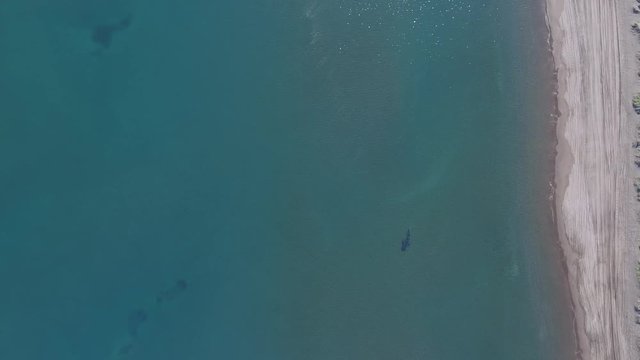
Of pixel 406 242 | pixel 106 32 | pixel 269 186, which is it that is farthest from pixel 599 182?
pixel 106 32

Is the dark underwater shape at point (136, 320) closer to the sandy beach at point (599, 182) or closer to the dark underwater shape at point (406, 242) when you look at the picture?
the dark underwater shape at point (406, 242)

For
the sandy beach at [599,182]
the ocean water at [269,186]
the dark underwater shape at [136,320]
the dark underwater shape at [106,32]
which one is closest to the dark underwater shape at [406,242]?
the ocean water at [269,186]

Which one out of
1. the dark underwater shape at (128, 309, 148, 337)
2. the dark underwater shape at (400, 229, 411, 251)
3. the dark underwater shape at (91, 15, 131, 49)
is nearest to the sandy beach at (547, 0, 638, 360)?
the dark underwater shape at (400, 229, 411, 251)

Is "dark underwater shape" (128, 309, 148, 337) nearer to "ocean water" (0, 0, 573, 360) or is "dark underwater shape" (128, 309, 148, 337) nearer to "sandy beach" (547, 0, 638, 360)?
"ocean water" (0, 0, 573, 360)

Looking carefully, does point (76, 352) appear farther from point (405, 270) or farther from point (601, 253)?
point (601, 253)

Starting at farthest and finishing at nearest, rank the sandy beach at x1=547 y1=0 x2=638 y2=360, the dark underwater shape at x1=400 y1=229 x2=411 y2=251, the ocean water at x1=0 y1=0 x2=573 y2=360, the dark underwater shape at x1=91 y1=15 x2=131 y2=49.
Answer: the dark underwater shape at x1=91 y1=15 x2=131 y2=49
the dark underwater shape at x1=400 y1=229 x2=411 y2=251
the ocean water at x1=0 y1=0 x2=573 y2=360
the sandy beach at x1=547 y1=0 x2=638 y2=360

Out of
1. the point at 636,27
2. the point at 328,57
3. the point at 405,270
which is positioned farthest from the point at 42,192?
the point at 636,27
